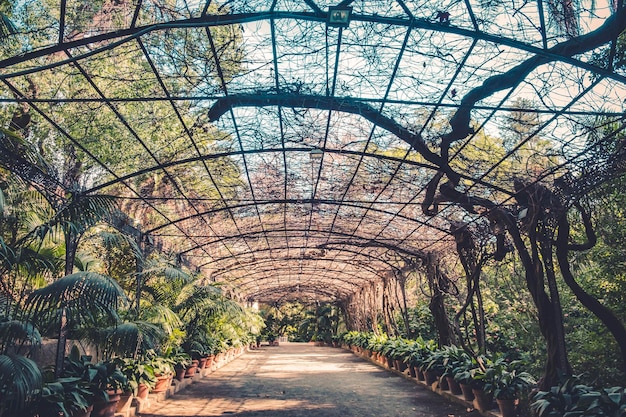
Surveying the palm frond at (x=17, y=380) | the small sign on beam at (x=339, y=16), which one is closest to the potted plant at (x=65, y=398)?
the palm frond at (x=17, y=380)

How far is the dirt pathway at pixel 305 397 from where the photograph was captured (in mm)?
7207

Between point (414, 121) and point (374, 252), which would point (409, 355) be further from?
point (414, 121)

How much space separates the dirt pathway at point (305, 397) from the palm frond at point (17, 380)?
10.1 feet

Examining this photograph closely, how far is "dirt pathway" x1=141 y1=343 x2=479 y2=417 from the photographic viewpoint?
7207 mm

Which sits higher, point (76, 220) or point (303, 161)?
point (303, 161)

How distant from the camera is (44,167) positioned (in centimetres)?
516

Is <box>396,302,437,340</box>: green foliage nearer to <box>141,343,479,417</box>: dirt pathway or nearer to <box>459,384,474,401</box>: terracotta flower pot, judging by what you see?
<box>141,343,479,417</box>: dirt pathway

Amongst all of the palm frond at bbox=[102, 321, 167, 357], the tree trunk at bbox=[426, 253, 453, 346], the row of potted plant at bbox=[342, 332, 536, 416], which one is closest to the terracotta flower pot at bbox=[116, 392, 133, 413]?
the palm frond at bbox=[102, 321, 167, 357]

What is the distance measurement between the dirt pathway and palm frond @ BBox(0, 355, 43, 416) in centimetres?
307

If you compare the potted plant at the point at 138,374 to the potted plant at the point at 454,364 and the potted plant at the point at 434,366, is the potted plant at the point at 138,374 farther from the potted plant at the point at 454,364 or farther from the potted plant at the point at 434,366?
the potted plant at the point at 434,366

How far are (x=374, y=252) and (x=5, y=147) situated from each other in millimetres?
10474

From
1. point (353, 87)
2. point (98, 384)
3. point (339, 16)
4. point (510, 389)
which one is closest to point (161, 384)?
point (98, 384)

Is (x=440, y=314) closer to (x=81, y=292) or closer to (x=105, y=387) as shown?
(x=105, y=387)

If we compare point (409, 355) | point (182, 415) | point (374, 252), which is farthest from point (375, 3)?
point (374, 252)
